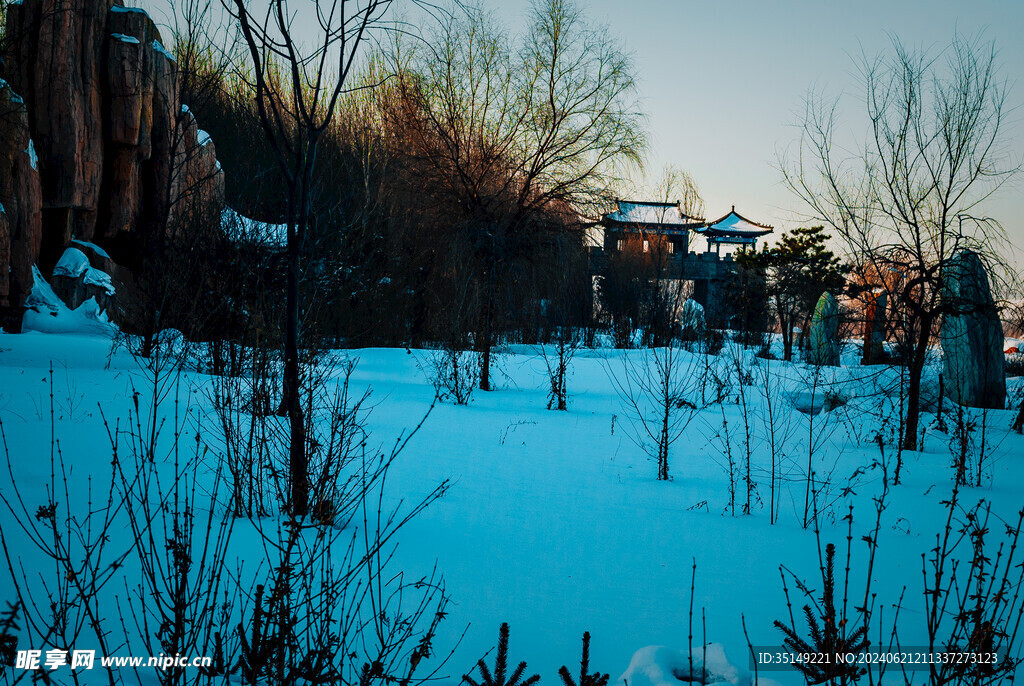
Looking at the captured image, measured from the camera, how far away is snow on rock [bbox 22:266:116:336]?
30.9ft

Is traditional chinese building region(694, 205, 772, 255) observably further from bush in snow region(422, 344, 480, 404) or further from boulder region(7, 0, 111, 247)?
boulder region(7, 0, 111, 247)

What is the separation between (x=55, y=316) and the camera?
380 inches

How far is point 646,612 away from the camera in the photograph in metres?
2.88

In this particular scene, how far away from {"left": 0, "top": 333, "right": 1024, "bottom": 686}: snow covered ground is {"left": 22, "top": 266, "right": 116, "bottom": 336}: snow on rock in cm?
139

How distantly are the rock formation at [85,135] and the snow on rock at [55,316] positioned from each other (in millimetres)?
347

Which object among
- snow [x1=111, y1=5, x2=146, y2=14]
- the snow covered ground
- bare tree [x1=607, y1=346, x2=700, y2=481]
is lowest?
the snow covered ground

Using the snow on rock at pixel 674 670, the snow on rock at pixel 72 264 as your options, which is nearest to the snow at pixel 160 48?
the snow on rock at pixel 72 264

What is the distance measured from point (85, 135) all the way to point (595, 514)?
1089 centimetres

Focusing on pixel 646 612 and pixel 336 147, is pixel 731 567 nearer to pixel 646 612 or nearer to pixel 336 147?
pixel 646 612

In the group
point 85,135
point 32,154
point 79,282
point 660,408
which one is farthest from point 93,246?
point 660,408

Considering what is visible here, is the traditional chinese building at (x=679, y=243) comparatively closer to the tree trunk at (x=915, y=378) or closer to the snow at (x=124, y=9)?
the tree trunk at (x=915, y=378)

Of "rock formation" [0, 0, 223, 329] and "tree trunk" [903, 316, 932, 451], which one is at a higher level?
"rock formation" [0, 0, 223, 329]

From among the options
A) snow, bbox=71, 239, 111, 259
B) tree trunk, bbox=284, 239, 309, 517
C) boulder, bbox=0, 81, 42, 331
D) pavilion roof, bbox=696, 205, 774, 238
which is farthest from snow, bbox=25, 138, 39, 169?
pavilion roof, bbox=696, 205, 774, 238

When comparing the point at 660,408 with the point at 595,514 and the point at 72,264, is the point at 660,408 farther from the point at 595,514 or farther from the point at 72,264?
the point at 72,264
